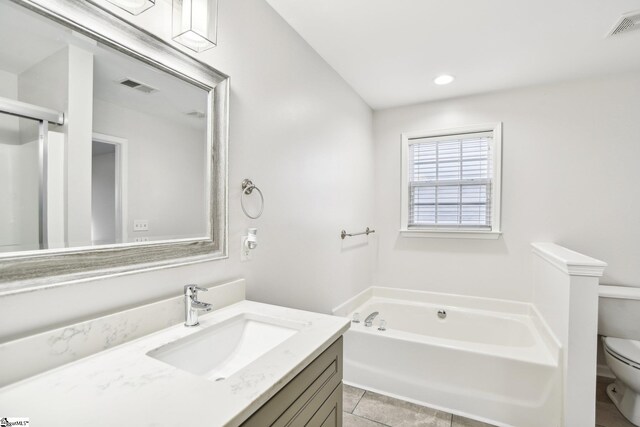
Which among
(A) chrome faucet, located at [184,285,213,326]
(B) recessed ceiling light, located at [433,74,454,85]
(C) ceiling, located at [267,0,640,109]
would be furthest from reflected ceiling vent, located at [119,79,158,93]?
(B) recessed ceiling light, located at [433,74,454,85]

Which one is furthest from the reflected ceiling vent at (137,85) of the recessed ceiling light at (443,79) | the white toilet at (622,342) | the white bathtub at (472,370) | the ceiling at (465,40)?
the white toilet at (622,342)

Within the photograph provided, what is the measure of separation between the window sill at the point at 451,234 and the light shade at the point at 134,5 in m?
2.80

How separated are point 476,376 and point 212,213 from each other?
75.5 inches

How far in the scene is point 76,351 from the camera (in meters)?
0.83

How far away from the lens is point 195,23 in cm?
111

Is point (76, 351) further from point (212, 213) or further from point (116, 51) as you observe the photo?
point (116, 51)

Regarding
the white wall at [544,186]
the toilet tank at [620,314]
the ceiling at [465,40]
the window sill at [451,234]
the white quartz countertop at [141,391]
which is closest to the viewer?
the white quartz countertop at [141,391]

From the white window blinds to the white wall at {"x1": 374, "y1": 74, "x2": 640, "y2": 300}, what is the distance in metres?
0.14

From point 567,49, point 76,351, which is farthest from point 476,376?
point 567,49

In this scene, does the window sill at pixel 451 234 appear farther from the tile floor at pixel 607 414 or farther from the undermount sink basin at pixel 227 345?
the undermount sink basin at pixel 227 345

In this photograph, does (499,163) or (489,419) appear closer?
(489,419)

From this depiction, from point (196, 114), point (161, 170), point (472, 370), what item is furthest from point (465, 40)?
point (472, 370)

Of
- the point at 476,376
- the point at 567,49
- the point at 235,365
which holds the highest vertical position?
the point at 567,49

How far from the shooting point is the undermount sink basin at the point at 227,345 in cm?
101
